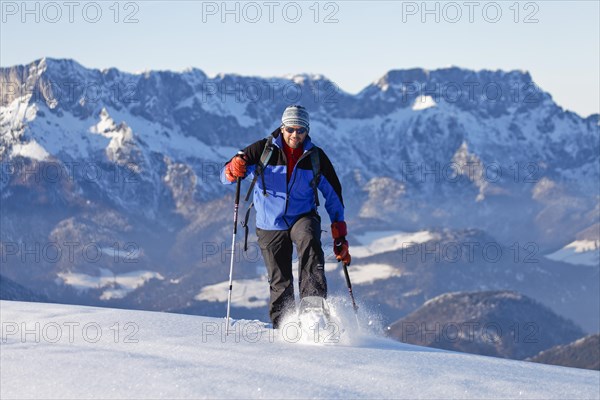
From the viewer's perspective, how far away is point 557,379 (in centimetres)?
1297

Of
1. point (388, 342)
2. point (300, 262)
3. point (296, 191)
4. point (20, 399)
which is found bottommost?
point (20, 399)

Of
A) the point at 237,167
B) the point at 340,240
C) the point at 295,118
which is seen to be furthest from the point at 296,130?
the point at 340,240

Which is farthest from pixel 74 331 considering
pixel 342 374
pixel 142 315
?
pixel 342 374

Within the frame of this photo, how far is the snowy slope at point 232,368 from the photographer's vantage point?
34.4ft

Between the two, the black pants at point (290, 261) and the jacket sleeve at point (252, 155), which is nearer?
the black pants at point (290, 261)

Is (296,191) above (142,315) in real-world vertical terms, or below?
above

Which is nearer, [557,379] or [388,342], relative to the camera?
[557,379]

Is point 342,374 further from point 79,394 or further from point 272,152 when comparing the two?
point 272,152

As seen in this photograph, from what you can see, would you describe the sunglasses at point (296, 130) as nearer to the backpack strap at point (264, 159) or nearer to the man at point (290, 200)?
the man at point (290, 200)

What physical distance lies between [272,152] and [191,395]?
727cm

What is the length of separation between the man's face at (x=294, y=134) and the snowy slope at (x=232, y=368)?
3366 mm

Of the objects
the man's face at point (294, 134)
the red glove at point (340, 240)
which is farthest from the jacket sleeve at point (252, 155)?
the red glove at point (340, 240)

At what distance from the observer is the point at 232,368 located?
1158 centimetres

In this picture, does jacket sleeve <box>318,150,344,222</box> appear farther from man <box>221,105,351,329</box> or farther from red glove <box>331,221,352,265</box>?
red glove <box>331,221,352,265</box>
